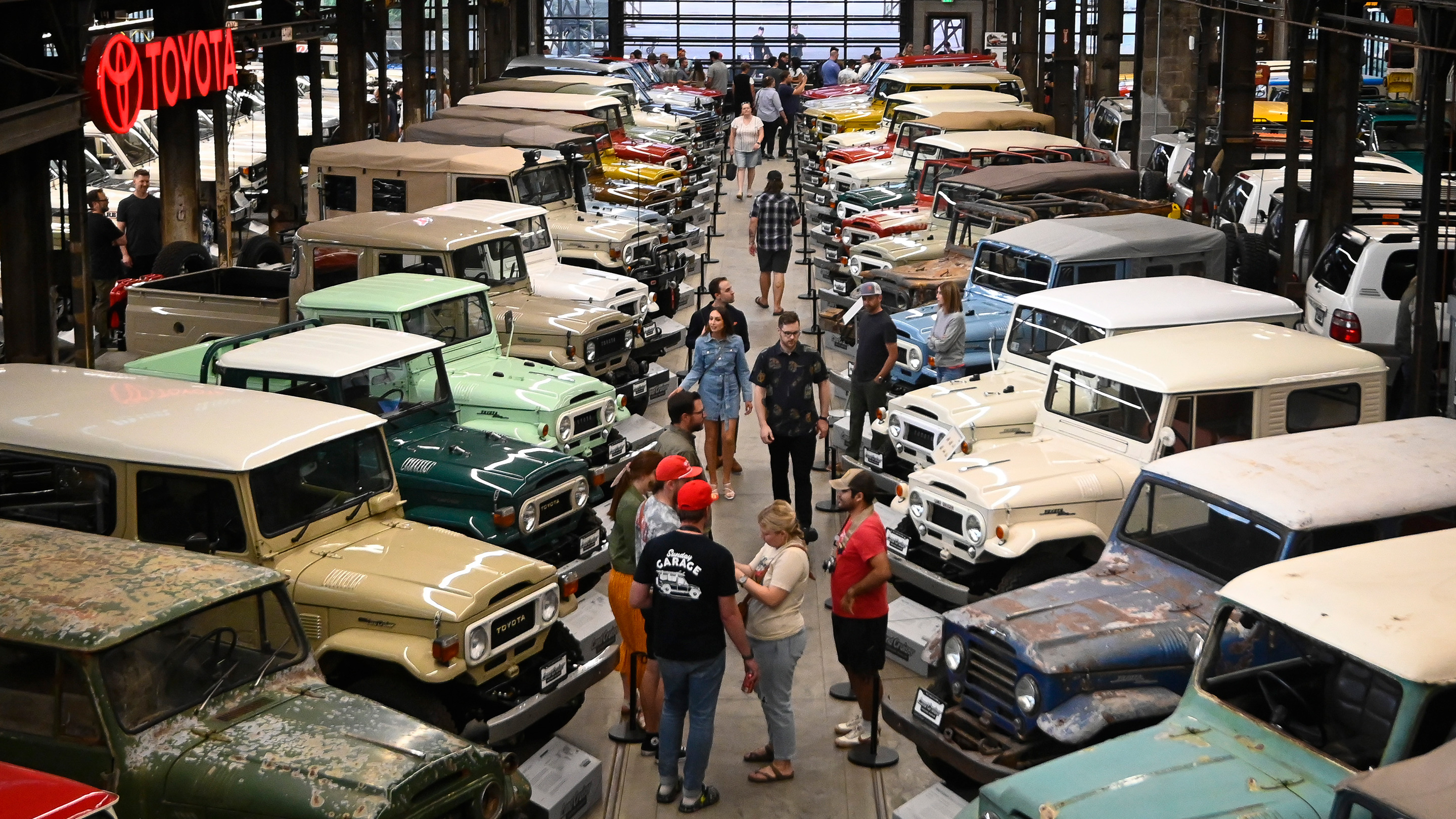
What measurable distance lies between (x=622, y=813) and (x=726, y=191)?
71.4 ft

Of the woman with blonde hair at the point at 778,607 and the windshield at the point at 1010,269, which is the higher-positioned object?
the windshield at the point at 1010,269

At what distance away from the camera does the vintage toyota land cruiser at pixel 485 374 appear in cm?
1048

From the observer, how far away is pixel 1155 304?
34.0 ft

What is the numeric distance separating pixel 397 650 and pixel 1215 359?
16.5ft

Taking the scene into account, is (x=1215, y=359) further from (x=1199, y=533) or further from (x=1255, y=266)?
(x=1255, y=266)

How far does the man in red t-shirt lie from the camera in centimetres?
733

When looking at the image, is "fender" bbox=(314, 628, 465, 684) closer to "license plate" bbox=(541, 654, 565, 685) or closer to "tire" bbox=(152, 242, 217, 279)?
"license plate" bbox=(541, 654, 565, 685)

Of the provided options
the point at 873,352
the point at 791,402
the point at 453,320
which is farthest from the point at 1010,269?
the point at 453,320

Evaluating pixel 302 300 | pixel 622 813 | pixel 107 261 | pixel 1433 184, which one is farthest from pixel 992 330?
pixel 107 261

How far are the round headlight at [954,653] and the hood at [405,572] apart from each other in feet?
6.67

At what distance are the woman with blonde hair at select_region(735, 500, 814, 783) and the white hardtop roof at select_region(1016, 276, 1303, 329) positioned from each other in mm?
3886

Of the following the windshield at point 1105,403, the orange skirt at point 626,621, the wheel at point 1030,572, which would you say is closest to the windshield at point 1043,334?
the windshield at point 1105,403

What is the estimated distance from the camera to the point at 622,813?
A: 7152 mm

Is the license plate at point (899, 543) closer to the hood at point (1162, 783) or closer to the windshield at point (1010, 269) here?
the hood at point (1162, 783)
